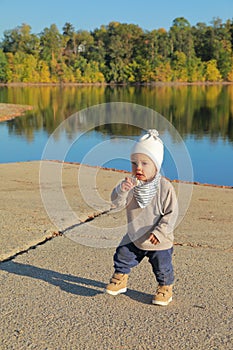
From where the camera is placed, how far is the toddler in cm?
302

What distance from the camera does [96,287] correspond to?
3.45 metres

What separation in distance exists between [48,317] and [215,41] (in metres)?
102

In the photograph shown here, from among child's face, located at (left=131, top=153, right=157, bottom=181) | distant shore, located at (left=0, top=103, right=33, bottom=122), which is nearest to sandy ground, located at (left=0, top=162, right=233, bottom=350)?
child's face, located at (left=131, top=153, right=157, bottom=181)

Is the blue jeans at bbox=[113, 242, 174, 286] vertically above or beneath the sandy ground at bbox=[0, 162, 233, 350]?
above

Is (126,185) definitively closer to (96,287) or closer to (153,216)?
(153,216)

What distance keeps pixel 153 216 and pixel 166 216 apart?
92mm

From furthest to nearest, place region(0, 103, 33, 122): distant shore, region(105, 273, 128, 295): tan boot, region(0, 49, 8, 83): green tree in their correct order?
region(0, 49, 8, 83): green tree → region(0, 103, 33, 122): distant shore → region(105, 273, 128, 295): tan boot

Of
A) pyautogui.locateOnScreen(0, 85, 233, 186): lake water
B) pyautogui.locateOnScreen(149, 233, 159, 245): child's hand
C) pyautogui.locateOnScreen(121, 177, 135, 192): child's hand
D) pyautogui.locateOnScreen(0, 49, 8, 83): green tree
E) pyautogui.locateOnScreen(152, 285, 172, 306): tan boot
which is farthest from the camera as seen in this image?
pyautogui.locateOnScreen(0, 49, 8, 83): green tree

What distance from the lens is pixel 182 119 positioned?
28.9 meters

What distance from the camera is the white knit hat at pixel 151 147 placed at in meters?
3.00

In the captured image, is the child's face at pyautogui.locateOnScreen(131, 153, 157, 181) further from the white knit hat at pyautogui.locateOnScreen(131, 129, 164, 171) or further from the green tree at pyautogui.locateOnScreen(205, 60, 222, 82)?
the green tree at pyautogui.locateOnScreen(205, 60, 222, 82)

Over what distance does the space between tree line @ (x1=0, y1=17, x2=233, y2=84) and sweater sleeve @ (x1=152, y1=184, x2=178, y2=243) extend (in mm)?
83444

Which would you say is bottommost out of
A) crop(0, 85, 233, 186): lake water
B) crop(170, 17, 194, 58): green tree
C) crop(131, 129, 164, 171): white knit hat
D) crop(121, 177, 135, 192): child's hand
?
crop(0, 85, 233, 186): lake water

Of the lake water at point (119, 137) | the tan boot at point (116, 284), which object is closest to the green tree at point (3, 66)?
the lake water at point (119, 137)
